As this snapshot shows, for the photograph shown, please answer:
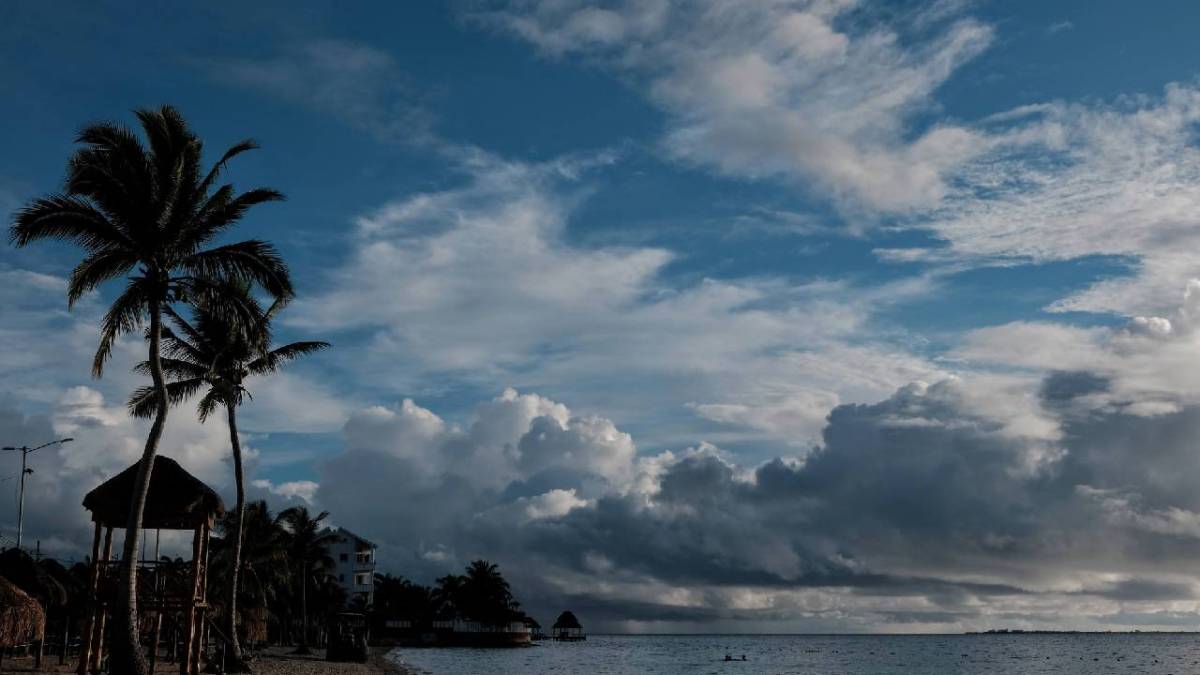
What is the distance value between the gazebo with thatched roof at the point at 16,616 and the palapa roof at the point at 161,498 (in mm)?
2877

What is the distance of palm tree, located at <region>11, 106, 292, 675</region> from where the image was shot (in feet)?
91.4

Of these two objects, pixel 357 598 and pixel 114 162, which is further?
pixel 357 598

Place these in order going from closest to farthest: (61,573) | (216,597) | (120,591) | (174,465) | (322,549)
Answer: (120,591), (174,465), (61,573), (216,597), (322,549)

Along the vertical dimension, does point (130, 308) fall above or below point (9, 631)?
above

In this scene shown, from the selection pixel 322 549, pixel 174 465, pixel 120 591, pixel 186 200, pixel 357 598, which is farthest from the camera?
pixel 357 598

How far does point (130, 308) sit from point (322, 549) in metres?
71.3

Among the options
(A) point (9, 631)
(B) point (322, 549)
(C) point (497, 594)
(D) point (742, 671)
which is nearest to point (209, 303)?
(A) point (9, 631)

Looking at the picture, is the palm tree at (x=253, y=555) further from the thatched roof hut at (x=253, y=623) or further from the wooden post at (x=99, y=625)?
the wooden post at (x=99, y=625)

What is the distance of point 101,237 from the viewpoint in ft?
94.0

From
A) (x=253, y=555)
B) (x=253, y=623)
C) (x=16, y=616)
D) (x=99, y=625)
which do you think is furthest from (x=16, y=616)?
(x=253, y=555)

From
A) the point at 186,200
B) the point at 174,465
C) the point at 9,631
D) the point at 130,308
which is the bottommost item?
the point at 9,631

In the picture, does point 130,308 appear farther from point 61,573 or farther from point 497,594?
point 497,594

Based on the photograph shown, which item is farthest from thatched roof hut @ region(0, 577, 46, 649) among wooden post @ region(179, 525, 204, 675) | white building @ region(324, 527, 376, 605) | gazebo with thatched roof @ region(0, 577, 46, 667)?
white building @ region(324, 527, 376, 605)

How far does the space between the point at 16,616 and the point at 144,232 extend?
1150 cm
